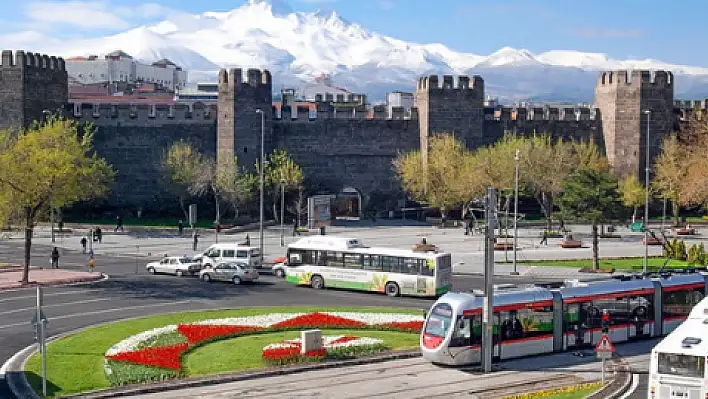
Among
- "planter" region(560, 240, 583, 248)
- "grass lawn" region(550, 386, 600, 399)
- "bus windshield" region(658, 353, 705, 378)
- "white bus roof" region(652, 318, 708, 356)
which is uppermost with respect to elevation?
"planter" region(560, 240, 583, 248)

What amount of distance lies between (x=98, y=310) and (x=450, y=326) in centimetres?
1332

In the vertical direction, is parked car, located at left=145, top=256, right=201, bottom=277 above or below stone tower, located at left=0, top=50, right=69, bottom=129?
below

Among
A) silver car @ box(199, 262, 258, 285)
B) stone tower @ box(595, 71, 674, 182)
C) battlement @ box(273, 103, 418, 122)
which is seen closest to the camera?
silver car @ box(199, 262, 258, 285)

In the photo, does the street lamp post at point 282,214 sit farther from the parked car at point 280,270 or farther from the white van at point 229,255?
the white van at point 229,255

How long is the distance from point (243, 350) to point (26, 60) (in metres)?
39.1

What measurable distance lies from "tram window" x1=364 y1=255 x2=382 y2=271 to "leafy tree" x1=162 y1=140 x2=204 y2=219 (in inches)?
965

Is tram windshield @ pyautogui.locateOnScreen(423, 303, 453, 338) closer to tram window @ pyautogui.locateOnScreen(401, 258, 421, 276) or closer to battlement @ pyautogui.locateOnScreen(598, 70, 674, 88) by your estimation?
tram window @ pyautogui.locateOnScreen(401, 258, 421, 276)

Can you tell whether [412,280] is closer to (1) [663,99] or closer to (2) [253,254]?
(2) [253,254]

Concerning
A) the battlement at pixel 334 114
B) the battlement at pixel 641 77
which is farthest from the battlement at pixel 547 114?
the battlement at pixel 334 114

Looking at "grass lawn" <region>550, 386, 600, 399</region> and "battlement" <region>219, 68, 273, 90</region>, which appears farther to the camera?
Answer: "battlement" <region>219, 68, 273, 90</region>

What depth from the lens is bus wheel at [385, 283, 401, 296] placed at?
37.7m

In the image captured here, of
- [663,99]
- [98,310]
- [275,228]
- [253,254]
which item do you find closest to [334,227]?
[275,228]

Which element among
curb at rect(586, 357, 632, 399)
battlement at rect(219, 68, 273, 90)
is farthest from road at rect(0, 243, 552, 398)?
battlement at rect(219, 68, 273, 90)

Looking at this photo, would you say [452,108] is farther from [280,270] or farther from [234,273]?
[234,273]
